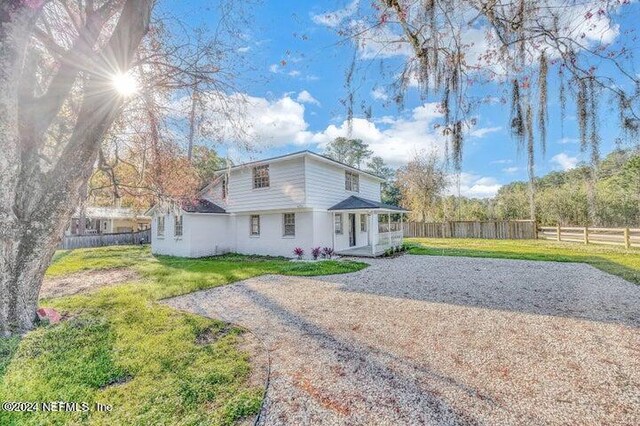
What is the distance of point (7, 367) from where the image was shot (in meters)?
3.37

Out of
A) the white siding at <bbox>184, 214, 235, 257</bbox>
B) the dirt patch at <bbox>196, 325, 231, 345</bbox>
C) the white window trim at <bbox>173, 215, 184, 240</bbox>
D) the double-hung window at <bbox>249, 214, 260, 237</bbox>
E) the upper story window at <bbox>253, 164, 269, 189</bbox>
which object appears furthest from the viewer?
the double-hung window at <bbox>249, 214, 260, 237</bbox>

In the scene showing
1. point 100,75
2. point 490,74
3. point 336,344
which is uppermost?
point 100,75

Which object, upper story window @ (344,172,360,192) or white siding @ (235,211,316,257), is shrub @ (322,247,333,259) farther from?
upper story window @ (344,172,360,192)

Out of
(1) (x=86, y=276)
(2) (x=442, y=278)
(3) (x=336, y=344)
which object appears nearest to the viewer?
(3) (x=336, y=344)

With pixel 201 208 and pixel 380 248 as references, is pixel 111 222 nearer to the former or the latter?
pixel 201 208

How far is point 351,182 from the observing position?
17281 mm

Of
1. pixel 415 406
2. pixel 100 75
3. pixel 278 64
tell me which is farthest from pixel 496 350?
pixel 100 75

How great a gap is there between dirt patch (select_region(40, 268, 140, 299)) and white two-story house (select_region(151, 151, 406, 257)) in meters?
3.38

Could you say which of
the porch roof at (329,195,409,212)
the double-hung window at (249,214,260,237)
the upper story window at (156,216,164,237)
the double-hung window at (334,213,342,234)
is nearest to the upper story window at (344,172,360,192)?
the porch roof at (329,195,409,212)

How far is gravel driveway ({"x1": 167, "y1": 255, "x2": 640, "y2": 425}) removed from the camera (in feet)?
8.77

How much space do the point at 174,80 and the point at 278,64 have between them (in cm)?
267

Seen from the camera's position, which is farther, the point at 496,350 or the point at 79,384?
the point at 496,350

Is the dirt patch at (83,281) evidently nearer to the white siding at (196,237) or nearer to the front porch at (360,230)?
the white siding at (196,237)

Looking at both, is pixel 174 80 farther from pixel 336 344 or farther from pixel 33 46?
pixel 336 344
